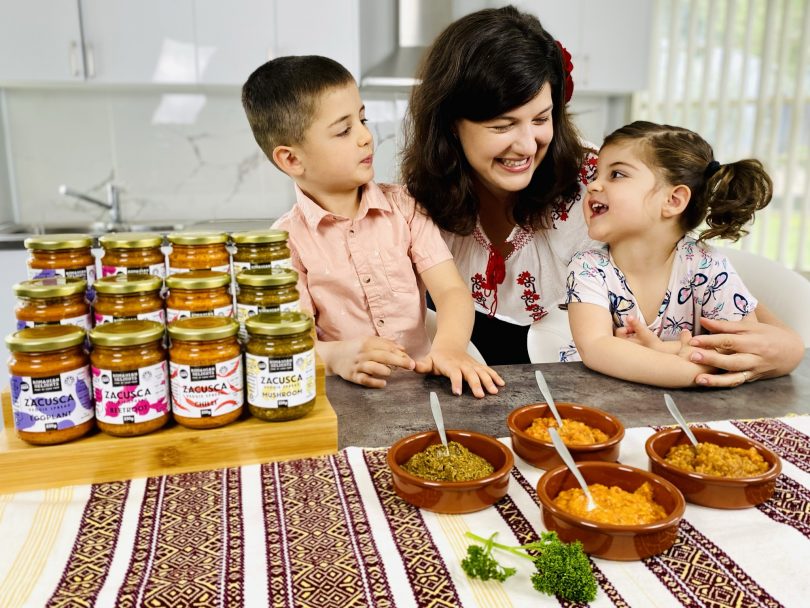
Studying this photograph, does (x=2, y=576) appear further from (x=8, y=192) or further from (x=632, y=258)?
(x=8, y=192)

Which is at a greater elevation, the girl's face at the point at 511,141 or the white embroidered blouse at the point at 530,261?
the girl's face at the point at 511,141

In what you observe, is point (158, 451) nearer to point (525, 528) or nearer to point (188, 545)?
point (188, 545)

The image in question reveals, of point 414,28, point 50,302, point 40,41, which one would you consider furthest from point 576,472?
point 40,41

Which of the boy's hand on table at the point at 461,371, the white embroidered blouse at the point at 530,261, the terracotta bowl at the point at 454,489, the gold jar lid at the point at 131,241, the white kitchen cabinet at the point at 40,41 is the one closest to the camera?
the terracotta bowl at the point at 454,489

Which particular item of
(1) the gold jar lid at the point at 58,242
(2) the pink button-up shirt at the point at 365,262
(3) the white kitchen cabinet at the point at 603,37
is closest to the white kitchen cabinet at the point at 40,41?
(2) the pink button-up shirt at the point at 365,262

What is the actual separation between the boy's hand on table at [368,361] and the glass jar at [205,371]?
0.30 metres

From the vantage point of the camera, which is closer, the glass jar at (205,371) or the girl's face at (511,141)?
the glass jar at (205,371)

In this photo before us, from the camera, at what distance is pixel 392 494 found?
0.81 meters

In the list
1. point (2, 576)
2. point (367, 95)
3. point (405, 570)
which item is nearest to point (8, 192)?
point (367, 95)

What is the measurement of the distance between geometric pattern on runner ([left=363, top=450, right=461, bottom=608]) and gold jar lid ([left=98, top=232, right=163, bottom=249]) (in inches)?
18.1

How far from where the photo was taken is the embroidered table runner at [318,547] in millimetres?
629

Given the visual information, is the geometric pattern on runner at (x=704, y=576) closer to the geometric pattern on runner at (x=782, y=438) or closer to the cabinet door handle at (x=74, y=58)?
the geometric pattern on runner at (x=782, y=438)

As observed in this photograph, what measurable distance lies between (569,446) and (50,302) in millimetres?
690

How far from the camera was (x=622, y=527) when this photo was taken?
0.65 m
